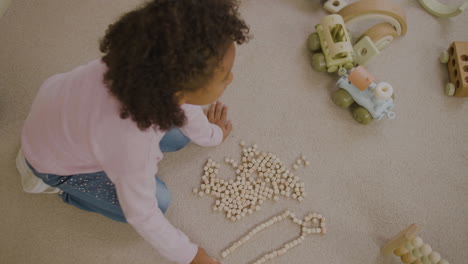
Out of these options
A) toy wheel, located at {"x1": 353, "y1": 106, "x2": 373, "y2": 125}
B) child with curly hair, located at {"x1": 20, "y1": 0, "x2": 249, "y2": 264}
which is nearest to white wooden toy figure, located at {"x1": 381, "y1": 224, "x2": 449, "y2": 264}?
toy wheel, located at {"x1": 353, "y1": 106, "x2": 373, "y2": 125}

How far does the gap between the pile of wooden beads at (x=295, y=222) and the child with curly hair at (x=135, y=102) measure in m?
0.18

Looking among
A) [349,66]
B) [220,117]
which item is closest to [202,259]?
[220,117]

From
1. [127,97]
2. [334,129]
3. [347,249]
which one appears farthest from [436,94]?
[127,97]

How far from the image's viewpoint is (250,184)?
1.13 metres

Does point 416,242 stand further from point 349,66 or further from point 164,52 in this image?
point 164,52

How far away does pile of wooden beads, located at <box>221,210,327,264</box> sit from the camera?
1042 millimetres

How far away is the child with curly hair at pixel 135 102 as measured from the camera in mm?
597

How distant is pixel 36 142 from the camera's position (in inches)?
31.0

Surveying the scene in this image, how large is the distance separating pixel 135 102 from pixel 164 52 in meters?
0.11

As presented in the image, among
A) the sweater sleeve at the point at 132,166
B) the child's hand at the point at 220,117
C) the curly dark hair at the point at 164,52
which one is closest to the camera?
the curly dark hair at the point at 164,52

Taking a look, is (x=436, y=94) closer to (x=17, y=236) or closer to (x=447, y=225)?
(x=447, y=225)

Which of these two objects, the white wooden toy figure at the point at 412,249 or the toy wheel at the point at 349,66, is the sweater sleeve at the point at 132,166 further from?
the toy wheel at the point at 349,66

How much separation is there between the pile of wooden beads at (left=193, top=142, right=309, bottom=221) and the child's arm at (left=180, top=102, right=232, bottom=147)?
73mm

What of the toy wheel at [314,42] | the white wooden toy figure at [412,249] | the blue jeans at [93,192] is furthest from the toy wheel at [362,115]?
the blue jeans at [93,192]
